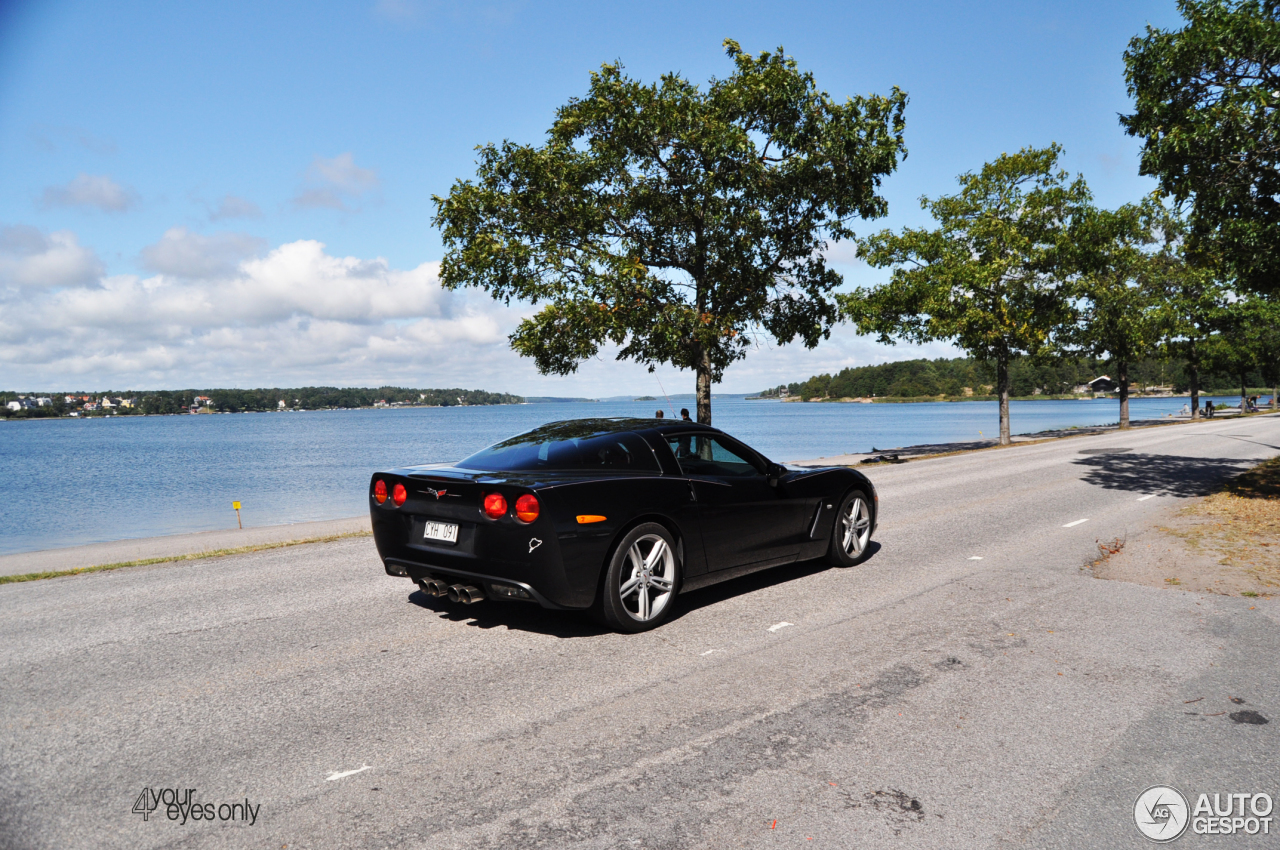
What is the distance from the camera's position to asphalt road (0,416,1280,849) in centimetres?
289

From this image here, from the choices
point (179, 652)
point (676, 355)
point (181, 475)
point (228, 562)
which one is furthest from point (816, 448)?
point (179, 652)

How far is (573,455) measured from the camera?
5.54 m

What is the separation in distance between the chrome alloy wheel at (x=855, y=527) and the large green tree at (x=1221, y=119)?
647 cm

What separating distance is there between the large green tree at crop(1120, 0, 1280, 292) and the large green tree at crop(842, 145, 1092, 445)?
46.9 ft

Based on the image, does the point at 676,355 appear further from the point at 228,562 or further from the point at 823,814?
the point at 823,814

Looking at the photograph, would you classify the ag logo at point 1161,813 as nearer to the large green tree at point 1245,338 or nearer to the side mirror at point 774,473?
the side mirror at point 774,473

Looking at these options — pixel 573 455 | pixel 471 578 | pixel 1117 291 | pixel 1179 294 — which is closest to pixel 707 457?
pixel 573 455

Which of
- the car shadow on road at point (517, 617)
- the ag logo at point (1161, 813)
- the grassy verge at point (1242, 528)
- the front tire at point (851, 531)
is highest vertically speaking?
the front tire at point (851, 531)

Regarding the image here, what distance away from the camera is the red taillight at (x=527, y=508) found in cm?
480

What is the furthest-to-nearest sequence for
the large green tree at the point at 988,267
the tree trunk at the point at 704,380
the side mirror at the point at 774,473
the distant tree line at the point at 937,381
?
the distant tree line at the point at 937,381 < the large green tree at the point at 988,267 < the tree trunk at the point at 704,380 < the side mirror at the point at 774,473


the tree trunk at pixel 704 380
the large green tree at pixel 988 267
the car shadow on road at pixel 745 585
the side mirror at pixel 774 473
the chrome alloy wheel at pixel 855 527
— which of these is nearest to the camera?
the car shadow on road at pixel 745 585

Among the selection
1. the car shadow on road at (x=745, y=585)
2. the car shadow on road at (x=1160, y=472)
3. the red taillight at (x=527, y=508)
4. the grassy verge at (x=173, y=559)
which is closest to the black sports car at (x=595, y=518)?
the red taillight at (x=527, y=508)

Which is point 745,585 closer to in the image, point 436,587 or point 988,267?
point 436,587

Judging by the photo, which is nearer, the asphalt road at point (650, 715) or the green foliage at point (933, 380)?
the asphalt road at point (650, 715)
